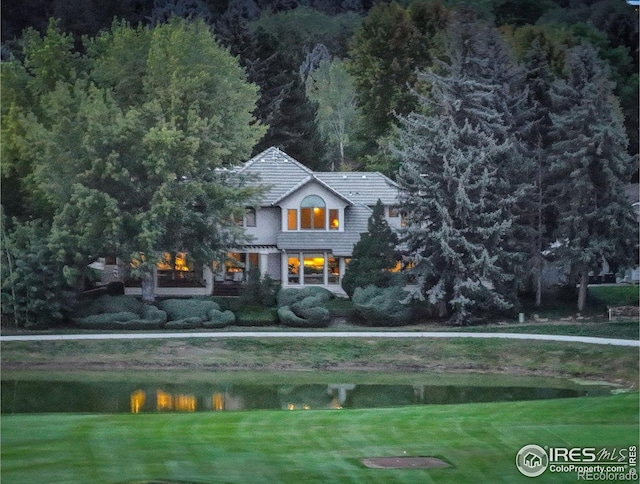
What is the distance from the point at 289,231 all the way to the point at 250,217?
456 millimetres

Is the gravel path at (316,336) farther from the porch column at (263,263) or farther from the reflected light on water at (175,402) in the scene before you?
the reflected light on water at (175,402)

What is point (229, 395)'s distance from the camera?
426 inches

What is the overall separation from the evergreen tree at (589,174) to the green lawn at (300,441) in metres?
2.07

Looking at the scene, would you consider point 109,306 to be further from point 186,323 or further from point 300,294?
point 300,294

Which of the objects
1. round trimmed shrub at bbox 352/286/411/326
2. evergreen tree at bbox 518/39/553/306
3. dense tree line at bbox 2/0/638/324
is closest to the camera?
dense tree line at bbox 2/0/638/324

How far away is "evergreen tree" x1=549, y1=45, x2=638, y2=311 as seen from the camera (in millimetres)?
12039

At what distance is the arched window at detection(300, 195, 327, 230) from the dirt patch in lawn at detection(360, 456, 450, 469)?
302cm

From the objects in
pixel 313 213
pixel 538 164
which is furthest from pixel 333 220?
pixel 538 164

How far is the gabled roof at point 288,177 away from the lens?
37.1 feet

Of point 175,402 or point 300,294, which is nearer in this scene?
point 175,402

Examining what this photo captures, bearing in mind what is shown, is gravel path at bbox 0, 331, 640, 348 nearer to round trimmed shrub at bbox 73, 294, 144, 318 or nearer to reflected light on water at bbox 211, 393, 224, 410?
round trimmed shrub at bbox 73, 294, 144, 318

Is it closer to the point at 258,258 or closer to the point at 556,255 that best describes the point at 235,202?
the point at 258,258

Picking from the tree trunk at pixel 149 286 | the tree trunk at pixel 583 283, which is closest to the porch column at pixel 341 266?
the tree trunk at pixel 149 286

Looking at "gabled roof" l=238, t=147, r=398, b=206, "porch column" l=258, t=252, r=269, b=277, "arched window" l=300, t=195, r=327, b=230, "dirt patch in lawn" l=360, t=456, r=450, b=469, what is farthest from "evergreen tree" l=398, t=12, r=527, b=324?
"dirt patch in lawn" l=360, t=456, r=450, b=469
